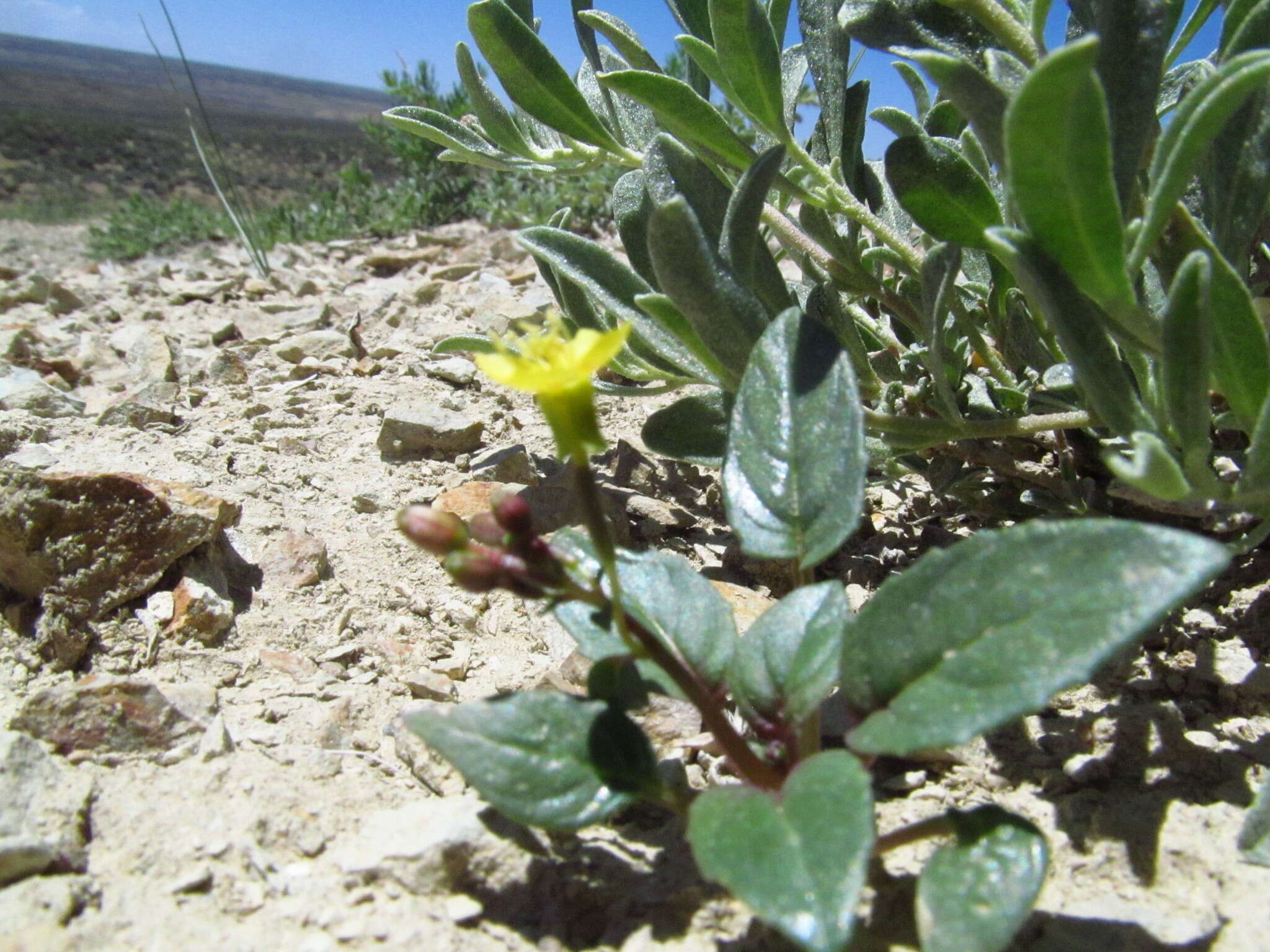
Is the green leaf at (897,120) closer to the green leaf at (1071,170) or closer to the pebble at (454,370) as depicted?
the green leaf at (1071,170)

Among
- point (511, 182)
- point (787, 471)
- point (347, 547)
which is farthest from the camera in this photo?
point (511, 182)

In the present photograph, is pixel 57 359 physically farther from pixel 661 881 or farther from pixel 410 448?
pixel 661 881

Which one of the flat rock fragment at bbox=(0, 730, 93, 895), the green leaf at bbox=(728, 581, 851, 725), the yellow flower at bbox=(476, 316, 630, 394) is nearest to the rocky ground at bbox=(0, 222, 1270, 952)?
the flat rock fragment at bbox=(0, 730, 93, 895)

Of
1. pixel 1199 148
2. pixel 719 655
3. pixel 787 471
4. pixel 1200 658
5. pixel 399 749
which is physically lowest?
pixel 1200 658

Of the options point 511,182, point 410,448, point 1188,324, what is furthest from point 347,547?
point 511,182

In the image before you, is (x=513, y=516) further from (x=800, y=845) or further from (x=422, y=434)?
(x=422, y=434)

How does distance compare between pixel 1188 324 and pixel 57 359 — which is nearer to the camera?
pixel 1188 324

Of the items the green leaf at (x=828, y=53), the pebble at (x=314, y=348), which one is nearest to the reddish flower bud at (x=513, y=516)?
the green leaf at (x=828, y=53)
